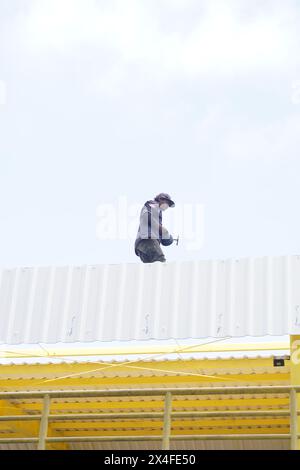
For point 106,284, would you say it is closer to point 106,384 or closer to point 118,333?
point 118,333

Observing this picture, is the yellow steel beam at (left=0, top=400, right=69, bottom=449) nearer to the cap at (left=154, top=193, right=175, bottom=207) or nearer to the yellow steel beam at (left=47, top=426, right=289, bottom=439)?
the yellow steel beam at (left=47, top=426, right=289, bottom=439)

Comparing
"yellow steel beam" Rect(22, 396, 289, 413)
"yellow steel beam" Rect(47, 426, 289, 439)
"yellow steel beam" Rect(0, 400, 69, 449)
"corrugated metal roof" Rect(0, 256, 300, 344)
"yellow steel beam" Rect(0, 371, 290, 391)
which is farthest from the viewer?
"yellow steel beam" Rect(47, 426, 289, 439)

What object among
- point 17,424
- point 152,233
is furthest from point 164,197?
point 17,424

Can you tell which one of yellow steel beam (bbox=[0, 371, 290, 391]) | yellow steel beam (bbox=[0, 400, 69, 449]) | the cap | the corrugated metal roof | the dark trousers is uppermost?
the cap

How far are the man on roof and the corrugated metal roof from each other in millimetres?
1599

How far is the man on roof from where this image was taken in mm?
13586

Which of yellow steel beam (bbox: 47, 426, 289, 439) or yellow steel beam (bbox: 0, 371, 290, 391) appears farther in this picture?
yellow steel beam (bbox: 47, 426, 289, 439)

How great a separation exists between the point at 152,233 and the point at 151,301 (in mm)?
2121

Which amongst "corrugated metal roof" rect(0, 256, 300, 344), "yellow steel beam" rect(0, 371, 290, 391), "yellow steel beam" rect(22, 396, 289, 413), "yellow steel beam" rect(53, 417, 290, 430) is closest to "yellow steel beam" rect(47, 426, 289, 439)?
"yellow steel beam" rect(53, 417, 290, 430)

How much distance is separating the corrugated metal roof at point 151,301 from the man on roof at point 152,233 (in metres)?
1.60

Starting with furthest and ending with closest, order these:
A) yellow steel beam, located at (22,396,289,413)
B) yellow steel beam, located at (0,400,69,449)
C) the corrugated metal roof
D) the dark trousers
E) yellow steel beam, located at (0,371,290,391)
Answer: the dark trousers, yellow steel beam, located at (0,400,69,449), yellow steel beam, located at (22,396,289,413), yellow steel beam, located at (0,371,290,391), the corrugated metal roof

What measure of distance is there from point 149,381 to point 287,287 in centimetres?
258

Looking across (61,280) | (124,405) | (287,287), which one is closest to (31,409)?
(124,405)

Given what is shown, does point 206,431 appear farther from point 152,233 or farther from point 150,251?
point 152,233
